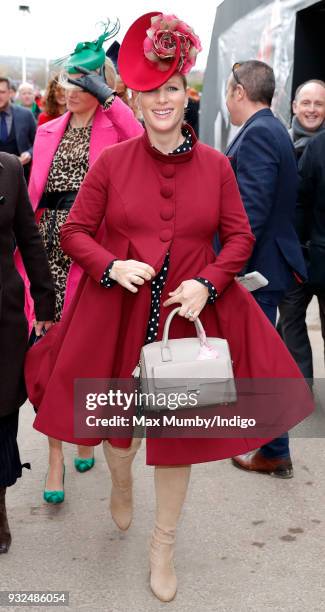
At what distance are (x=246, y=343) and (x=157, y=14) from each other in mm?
1155

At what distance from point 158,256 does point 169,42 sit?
2.28ft

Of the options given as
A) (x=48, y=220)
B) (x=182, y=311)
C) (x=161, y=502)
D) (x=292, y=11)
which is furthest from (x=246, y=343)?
(x=292, y=11)

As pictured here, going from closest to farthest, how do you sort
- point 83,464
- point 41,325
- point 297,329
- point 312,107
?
point 41,325 < point 83,464 < point 297,329 < point 312,107

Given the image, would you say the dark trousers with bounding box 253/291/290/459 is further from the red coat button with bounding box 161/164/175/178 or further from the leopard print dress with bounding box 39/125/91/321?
the red coat button with bounding box 161/164/175/178

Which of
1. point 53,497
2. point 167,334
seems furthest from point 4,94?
point 167,334

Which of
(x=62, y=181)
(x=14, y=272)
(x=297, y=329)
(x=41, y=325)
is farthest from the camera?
(x=297, y=329)

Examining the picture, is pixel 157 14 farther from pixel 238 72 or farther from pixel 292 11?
pixel 292 11

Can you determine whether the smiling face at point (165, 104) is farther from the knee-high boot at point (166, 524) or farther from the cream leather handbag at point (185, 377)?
the knee-high boot at point (166, 524)

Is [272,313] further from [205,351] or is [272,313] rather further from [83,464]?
[205,351]

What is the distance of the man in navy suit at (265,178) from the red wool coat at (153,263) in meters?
0.75

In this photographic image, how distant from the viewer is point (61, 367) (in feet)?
8.12

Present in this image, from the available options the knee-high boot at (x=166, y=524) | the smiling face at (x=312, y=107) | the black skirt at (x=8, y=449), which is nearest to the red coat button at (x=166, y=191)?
the knee-high boot at (x=166, y=524)

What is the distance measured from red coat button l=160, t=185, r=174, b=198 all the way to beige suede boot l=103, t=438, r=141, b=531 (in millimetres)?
905

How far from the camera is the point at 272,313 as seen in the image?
3537 mm
